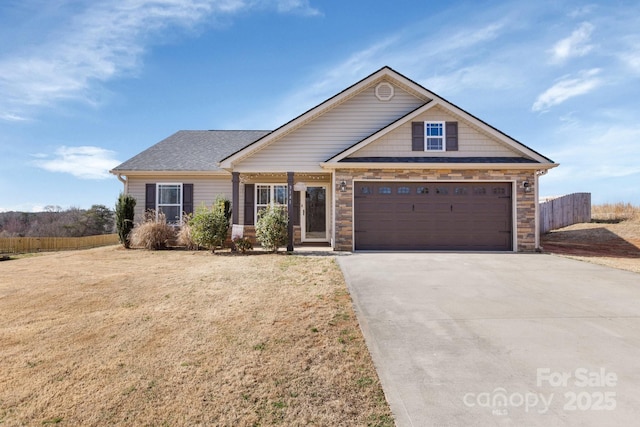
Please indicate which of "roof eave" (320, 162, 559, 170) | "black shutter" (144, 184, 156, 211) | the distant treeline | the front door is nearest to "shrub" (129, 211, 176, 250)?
"black shutter" (144, 184, 156, 211)

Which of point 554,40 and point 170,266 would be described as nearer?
point 170,266

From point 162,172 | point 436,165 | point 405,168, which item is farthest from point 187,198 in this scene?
point 436,165

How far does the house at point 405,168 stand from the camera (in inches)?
449

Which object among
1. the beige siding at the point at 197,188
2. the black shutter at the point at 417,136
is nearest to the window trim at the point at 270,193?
the beige siding at the point at 197,188

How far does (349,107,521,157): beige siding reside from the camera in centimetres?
1173

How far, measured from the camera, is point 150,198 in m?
14.4

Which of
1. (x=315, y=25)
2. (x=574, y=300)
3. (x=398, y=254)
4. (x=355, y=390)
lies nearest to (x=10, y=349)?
(x=355, y=390)

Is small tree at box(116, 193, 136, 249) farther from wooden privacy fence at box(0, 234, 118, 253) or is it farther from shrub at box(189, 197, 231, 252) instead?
wooden privacy fence at box(0, 234, 118, 253)

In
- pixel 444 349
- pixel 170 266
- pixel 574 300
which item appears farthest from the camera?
pixel 170 266

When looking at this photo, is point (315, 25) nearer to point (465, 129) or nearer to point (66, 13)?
point (465, 129)

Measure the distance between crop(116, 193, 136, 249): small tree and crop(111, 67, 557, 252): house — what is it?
15.1 feet

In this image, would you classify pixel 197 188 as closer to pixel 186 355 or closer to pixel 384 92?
pixel 384 92

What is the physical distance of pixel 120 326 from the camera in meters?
4.60

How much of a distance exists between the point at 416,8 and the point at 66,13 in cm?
1086
